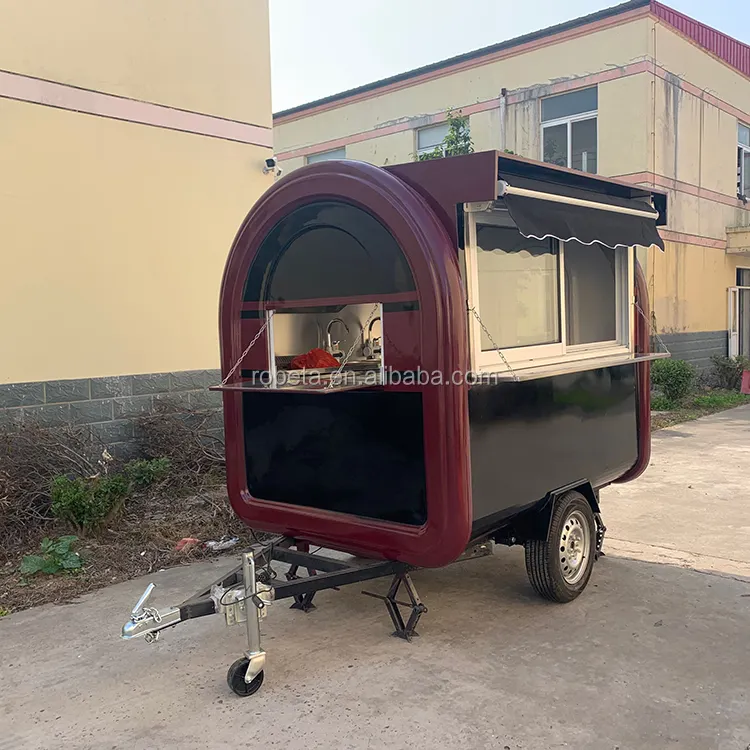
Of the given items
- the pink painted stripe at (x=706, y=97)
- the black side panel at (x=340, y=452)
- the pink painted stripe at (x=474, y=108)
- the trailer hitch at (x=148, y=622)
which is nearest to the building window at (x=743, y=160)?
the pink painted stripe at (x=706, y=97)

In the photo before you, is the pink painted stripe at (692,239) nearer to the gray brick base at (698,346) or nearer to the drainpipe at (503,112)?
the gray brick base at (698,346)

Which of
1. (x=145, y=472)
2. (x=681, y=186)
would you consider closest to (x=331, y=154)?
(x=681, y=186)

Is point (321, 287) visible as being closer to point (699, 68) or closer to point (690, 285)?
point (690, 285)

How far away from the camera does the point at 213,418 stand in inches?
300

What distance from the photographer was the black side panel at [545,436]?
3766mm

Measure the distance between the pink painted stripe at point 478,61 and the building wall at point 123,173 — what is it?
8.09 meters

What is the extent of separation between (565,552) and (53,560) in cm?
338

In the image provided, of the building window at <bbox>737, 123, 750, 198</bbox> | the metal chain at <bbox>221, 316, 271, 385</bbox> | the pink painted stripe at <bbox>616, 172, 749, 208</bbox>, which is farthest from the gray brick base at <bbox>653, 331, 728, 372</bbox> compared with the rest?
the metal chain at <bbox>221, 316, 271, 385</bbox>

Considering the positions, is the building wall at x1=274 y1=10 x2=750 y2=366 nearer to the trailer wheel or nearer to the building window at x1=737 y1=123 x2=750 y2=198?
the building window at x1=737 y1=123 x2=750 y2=198

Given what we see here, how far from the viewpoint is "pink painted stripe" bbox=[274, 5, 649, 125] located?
44.1ft

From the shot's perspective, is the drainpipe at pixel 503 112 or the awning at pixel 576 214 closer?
the awning at pixel 576 214

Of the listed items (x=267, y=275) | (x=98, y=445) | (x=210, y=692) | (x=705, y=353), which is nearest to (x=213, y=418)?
(x=98, y=445)

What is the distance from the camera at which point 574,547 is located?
4.51 metres

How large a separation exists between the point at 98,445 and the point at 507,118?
457 inches
